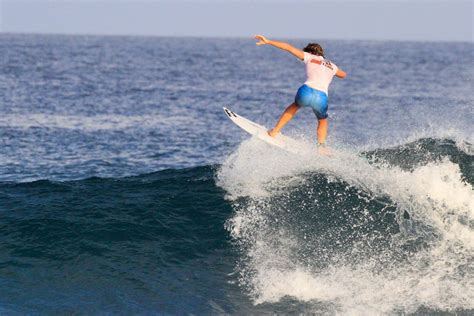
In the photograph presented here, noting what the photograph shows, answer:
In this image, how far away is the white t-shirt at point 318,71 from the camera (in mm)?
13109

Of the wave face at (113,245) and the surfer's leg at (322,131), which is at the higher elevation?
the surfer's leg at (322,131)

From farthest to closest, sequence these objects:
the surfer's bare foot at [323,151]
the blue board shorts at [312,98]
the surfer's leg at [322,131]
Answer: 1. the surfer's bare foot at [323,151]
2. the surfer's leg at [322,131]
3. the blue board shorts at [312,98]

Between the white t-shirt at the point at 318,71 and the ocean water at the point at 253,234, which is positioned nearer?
the ocean water at the point at 253,234

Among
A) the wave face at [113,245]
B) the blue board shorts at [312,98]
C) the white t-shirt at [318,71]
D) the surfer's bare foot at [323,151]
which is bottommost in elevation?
the wave face at [113,245]

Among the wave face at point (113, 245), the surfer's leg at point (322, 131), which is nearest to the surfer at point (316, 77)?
the surfer's leg at point (322, 131)

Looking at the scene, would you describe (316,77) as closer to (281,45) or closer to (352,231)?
(281,45)

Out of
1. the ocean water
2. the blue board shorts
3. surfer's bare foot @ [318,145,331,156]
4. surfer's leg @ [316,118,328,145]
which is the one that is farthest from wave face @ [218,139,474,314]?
the blue board shorts

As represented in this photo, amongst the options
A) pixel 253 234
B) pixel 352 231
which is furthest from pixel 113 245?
pixel 352 231

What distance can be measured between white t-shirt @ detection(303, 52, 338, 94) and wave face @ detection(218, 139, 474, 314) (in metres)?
1.64

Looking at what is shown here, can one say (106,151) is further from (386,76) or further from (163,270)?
(386,76)

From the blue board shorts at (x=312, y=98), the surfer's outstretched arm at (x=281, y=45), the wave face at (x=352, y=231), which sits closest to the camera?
the wave face at (x=352, y=231)

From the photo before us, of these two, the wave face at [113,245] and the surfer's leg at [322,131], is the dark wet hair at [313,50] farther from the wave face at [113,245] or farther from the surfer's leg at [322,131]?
the wave face at [113,245]

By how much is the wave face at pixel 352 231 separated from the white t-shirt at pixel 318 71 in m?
1.64

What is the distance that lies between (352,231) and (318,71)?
3142mm
